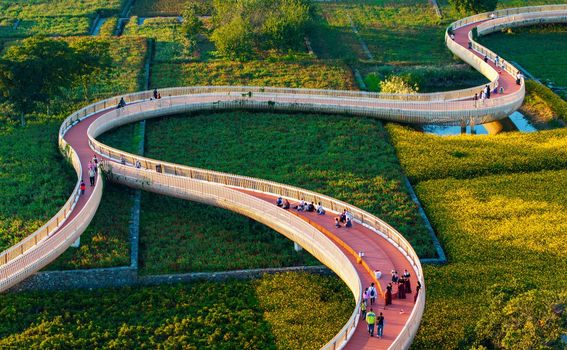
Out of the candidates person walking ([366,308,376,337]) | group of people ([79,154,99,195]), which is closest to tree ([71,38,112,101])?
group of people ([79,154,99,195])

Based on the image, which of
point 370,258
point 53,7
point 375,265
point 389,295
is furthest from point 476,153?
point 53,7

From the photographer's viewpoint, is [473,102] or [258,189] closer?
[258,189]

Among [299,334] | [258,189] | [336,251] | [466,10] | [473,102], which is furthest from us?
[466,10]

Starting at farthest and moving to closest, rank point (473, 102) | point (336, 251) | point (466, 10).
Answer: point (466, 10)
point (473, 102)
point (336, 251)

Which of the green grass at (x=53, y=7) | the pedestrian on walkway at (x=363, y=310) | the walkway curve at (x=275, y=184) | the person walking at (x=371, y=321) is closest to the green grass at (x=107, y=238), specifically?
the walkway curve at (x=275, y=184)

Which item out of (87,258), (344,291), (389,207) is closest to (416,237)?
(389,207)

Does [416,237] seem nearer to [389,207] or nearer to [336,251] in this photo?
[389,207]
